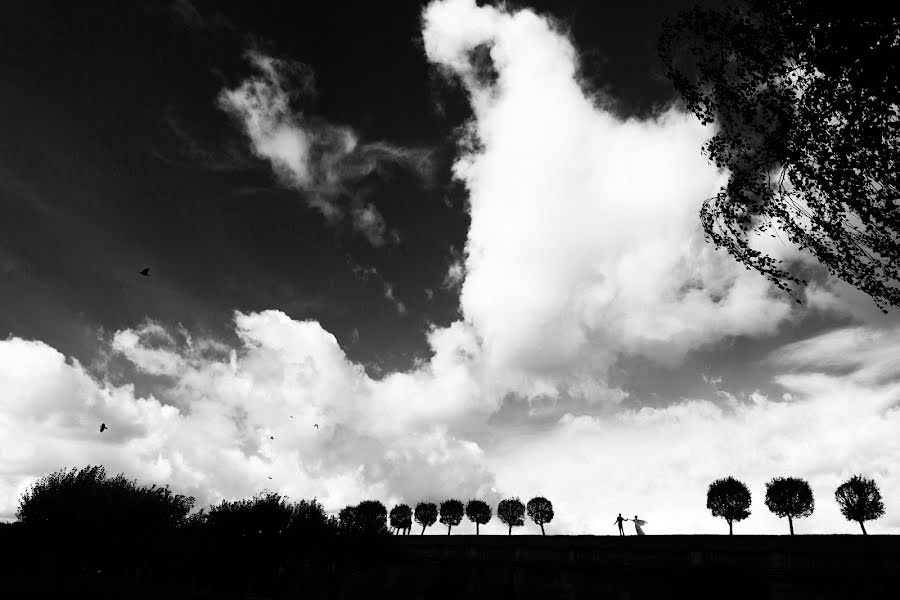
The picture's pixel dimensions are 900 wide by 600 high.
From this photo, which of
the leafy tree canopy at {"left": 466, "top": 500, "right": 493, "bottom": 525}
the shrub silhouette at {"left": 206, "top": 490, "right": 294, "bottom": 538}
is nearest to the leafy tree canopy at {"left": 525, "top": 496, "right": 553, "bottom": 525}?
the leafy tree canopy at {"left": 466, "top": 500, "right": 493, "bottom": 525}

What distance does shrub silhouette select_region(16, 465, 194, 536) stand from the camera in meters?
43.7

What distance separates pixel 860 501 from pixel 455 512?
67210 millimetres

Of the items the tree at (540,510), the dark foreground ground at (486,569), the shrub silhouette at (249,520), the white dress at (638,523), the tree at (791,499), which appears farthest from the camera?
the tree at (540,510)

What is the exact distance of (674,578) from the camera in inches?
1543

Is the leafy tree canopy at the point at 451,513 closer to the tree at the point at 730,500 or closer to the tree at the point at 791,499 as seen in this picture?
the tree at the point at 730,500

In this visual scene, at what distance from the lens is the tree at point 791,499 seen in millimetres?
68750

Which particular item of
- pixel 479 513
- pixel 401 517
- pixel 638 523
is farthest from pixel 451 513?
pixel 638 523

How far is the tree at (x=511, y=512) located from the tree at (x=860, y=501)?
169 feet

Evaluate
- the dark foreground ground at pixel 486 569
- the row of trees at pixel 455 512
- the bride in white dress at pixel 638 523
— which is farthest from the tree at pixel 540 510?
the dark foreground ground at pixel 486 569

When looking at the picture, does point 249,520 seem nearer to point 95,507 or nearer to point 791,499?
point 95,507

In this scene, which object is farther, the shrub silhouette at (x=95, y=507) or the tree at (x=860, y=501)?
the tree at (x=860, y=501)

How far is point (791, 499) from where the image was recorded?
69.1 metres

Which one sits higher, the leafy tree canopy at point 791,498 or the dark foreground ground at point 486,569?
the leafy tree canopy at point 791,498

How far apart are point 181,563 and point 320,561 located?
44.3 ft
